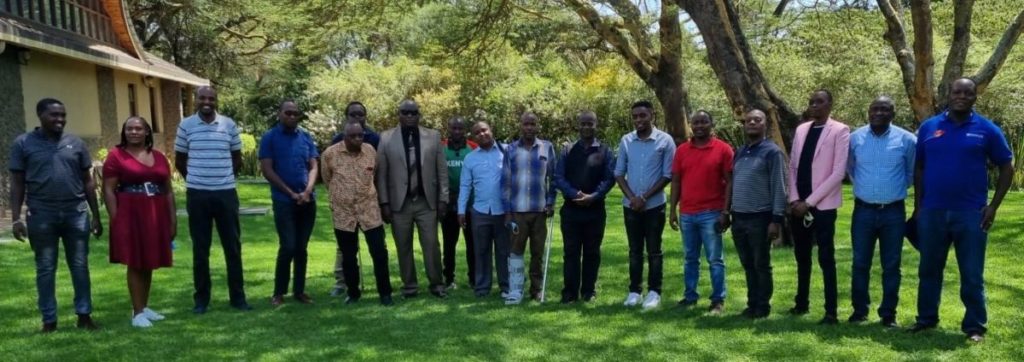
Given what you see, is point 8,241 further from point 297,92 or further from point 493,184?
point 297,92

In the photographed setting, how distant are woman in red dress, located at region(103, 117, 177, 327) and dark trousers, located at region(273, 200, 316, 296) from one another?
91cm

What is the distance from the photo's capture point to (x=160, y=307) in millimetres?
Result: 7539

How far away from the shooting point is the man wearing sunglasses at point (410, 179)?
7484 mm

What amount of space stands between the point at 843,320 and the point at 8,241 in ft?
33.4

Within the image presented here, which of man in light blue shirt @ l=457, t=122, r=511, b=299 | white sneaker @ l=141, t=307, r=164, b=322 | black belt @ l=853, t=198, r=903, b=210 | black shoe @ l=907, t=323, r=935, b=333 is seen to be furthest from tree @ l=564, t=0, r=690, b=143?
white sneaker @ l=141, t=307, r=164, b=322

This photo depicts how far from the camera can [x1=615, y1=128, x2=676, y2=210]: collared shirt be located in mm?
7070

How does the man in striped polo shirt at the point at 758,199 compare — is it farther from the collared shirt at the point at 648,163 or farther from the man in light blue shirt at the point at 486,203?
the man in light blue shirt at the point at 486,203

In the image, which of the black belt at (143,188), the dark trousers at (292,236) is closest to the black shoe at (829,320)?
the dark trousers at (292,236)

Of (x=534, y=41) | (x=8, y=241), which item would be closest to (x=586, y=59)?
(x=534, y=41)

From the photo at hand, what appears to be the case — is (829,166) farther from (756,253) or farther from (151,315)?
(151,315)

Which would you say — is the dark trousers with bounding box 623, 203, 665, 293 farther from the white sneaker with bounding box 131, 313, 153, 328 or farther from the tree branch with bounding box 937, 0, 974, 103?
the tree branch with bounding box 937, 0, 974, 103

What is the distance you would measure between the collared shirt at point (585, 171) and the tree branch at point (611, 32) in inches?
245

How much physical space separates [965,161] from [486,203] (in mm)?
3735

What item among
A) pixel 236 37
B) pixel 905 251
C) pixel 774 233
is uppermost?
pixel 236 37
